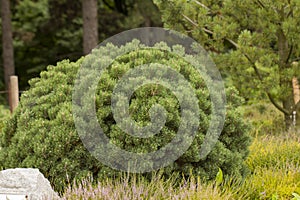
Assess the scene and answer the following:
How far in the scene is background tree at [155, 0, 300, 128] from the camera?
610 cm

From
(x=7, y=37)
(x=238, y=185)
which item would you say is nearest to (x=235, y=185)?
(x=238, y=185)

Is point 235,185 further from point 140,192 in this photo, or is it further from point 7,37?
point 7,37

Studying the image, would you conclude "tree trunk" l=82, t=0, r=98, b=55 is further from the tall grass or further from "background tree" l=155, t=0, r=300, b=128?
the tall grass

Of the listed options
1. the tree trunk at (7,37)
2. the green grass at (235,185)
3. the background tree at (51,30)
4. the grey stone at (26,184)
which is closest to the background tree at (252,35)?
the green grass at (235,185)

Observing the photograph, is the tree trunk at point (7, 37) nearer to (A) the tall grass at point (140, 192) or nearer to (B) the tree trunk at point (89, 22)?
(B) the tree trunk at point (89, 22)

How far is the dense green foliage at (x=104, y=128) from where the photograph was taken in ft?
12.0

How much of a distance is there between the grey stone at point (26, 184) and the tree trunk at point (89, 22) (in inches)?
375

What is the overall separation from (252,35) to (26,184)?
4.07 meters

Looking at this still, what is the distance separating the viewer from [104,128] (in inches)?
145

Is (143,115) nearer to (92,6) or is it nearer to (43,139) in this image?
(43,139)

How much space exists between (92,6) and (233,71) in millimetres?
6724

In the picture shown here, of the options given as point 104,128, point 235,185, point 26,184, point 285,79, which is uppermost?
point 285,79

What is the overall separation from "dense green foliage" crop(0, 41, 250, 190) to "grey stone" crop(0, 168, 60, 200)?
37 centimetres

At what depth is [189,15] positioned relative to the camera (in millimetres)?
6559
